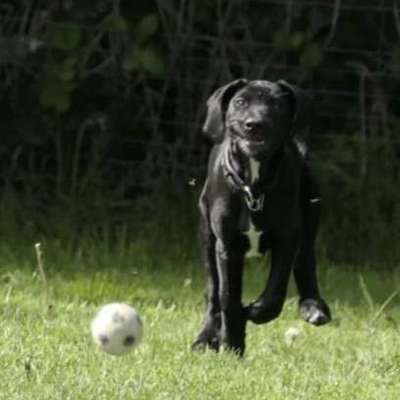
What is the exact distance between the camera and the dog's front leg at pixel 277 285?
5355mm

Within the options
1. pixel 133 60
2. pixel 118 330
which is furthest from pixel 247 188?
pixel 133 60

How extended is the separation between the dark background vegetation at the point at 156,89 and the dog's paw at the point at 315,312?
2816 mm

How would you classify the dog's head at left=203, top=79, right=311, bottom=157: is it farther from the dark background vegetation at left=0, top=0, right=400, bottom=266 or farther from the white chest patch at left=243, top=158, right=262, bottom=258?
the dark background vegetation at left=0, top=0, right=400, bottom=266

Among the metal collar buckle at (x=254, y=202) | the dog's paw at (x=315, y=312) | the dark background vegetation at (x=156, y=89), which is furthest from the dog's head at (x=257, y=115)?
the dark background vegetation at (x=156, y=89)

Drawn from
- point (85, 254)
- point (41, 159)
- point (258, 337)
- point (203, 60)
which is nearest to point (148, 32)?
point (203, 60)

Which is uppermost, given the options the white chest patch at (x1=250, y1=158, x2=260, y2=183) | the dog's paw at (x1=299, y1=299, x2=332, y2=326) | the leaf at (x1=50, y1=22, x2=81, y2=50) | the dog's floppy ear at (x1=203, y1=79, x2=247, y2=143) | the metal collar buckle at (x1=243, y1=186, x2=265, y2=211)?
the dog's floppy ear at (x1=203, y1=79, x2=247, y2=143)

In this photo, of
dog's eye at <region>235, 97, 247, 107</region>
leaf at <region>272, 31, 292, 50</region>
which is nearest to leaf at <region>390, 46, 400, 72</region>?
leaf at <region>272, 31, 292, 50</region>

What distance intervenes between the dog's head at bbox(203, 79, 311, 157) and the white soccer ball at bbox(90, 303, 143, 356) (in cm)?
69

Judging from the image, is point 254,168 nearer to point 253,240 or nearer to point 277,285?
point 253,240

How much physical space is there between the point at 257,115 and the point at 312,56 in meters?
3.31

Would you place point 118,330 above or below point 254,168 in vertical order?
below

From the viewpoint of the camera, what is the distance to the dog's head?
17.4 ft

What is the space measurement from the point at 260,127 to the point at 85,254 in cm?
255

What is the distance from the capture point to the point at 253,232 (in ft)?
17.6
